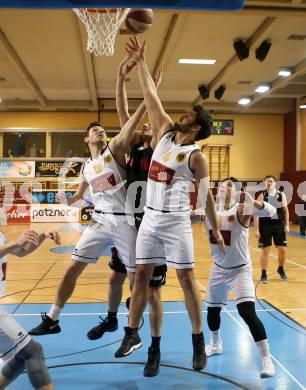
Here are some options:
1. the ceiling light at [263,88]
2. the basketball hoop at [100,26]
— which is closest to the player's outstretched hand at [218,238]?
the basketball hoop at [100,26]

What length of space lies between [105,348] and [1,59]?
11.9 meters

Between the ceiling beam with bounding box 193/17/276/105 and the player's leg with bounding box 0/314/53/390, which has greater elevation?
the ceiling beam with bounding box 193/17/276/105

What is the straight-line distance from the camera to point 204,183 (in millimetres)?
3797

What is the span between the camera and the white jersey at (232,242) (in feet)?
14.1

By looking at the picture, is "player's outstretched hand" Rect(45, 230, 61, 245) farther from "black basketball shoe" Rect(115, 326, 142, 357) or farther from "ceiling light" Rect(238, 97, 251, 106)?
"ceiling light" Rect(238, 97, 251, 106)

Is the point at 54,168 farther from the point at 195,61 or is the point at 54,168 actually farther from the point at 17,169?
the point at 195,61

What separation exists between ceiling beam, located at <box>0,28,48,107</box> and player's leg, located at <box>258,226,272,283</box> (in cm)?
866

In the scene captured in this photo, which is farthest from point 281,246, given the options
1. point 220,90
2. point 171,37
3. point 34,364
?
point 220,90

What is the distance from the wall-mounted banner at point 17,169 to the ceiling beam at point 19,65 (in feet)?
10.5

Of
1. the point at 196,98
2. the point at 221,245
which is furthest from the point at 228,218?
the point at 196,98

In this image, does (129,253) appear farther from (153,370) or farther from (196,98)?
(196,98)

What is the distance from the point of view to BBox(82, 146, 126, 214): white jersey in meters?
4.32

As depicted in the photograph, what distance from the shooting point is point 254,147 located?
2291cm

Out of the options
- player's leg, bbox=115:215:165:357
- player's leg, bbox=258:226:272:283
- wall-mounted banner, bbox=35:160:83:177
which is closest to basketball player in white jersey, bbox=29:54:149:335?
player's leg, bbox=115:215:165:357
